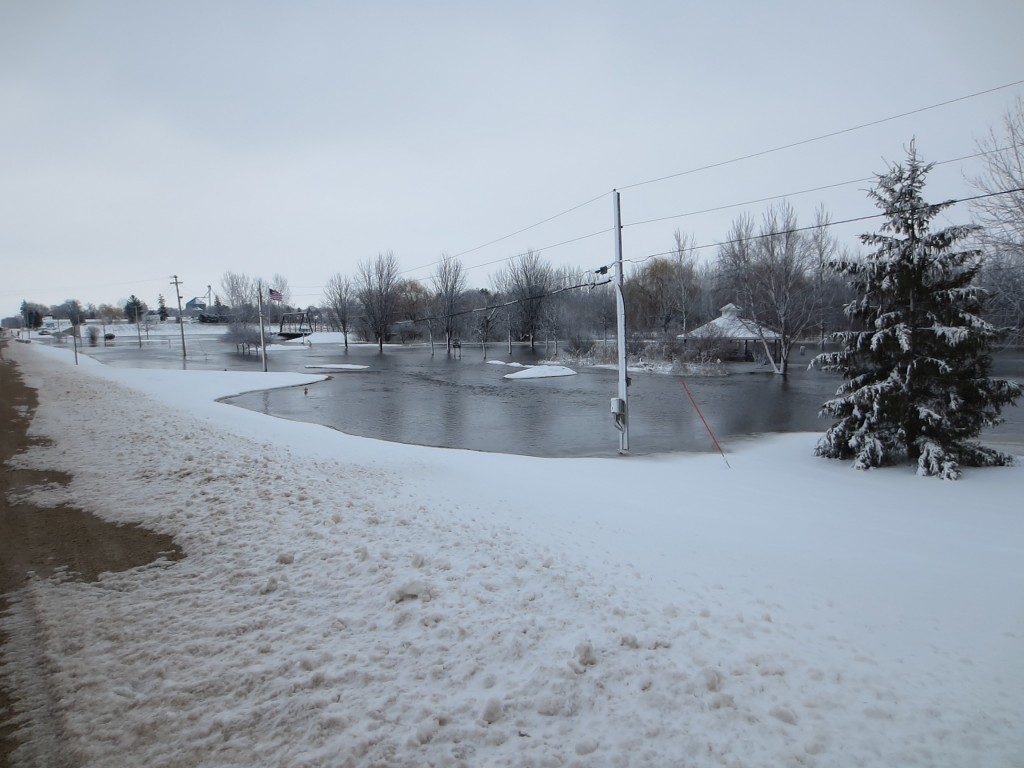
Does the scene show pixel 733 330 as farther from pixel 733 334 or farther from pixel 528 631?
pixel 528 631

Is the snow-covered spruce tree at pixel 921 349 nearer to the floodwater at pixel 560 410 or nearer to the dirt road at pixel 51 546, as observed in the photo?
the floodwater at pixel 560 410

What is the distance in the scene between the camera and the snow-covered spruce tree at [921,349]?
32.9ft

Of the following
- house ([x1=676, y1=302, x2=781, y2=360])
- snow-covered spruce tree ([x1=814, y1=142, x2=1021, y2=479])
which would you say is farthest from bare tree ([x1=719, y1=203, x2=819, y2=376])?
snow-covered spruce tree ([x1=814, y1=142, x2=1021, y2=479])

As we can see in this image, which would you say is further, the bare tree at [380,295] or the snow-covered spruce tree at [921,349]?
the bare tree at [380,295]

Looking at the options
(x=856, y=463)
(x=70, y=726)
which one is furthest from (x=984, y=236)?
(x=70, y=726)

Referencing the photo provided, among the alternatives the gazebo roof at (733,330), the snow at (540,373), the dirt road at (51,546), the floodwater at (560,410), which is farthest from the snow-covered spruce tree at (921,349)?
the gazebo roof at (733,330)

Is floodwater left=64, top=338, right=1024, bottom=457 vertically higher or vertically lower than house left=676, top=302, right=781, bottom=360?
lower

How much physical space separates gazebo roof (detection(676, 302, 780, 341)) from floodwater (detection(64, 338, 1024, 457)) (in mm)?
7858

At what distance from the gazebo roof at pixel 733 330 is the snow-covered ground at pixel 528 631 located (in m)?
36.5

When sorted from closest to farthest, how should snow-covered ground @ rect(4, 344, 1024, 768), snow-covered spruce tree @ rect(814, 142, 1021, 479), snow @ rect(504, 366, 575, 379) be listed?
snow-covered ground @ rect(4, 344, 1024, 768), snow-covered spruce tree @ rect(814, 142, 1021, 479), snow @ rect(504, 366, 575, 379)

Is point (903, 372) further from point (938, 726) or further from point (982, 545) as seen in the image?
point (938, 726)

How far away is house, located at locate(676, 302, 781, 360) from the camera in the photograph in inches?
1673

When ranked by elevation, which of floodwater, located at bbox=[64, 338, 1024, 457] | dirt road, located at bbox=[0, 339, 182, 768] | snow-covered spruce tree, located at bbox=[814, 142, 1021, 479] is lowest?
floodwater, located at bbox=[64, 338, 1024, 457]

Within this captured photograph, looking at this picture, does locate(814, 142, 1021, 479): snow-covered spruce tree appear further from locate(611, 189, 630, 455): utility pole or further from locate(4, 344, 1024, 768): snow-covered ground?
locate(611, 189, 630, 455): utility pole
